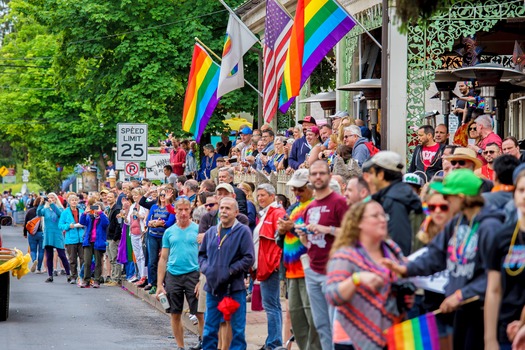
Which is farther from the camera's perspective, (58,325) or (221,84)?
(221,84)

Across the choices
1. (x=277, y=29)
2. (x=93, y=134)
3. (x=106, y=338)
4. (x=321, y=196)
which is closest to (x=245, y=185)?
(x=106, y=338)

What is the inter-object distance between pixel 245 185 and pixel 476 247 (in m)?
9.13

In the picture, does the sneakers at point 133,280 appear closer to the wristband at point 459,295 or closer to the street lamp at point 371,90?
the street lamp at point 371,90

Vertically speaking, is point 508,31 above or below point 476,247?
above

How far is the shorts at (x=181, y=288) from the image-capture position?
13984mm

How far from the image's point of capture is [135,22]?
32188 millimetres

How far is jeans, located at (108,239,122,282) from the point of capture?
25188 millimetres

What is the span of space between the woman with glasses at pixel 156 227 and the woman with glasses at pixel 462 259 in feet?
39.7

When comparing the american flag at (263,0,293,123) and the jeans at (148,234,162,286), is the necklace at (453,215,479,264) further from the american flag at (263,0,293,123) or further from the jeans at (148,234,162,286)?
the jeans at (148,234,162,286)

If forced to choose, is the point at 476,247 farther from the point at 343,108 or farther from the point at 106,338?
the point at 343,108

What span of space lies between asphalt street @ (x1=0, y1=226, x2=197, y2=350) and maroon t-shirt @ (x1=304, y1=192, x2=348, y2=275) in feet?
15.3

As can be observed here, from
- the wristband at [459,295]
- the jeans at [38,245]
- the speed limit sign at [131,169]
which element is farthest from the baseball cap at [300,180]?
the speed limit sign at [131,169]

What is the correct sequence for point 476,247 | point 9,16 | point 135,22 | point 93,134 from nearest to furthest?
point 476,247 < point 135,22 < point 93,134 < point 9,16

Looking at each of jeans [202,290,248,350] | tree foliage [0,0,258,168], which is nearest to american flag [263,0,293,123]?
jeans [202,290,248,350]
